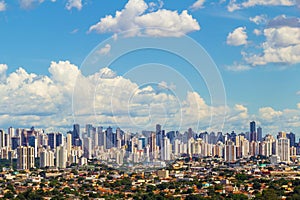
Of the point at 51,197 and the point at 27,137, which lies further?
the point at 27,137

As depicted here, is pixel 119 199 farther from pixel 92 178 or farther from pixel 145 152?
pixel 92 178

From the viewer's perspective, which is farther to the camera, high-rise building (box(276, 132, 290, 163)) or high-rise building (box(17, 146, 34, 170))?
high-rise building (box(276, 132, 290, 163))

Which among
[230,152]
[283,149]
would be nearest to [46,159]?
[230,152]

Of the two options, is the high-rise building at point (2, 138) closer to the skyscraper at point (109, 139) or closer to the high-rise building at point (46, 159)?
the high-rise building at point (46, 159)

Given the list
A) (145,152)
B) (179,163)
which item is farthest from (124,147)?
(179,163)

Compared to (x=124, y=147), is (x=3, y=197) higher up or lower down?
lower down

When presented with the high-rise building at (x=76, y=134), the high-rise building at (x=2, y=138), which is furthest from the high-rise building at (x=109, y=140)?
the high-rise building at (x=2, y=138)

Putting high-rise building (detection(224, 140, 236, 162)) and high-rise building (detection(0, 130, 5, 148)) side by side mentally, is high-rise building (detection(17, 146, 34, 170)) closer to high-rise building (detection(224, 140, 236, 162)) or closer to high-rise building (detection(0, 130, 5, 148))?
high-rise building (detection(0, 130, 5, 148))

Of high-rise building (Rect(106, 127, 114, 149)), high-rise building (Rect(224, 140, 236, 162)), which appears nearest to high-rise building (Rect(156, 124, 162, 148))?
high-rise building (Rect(106, 127, 114, 149))
